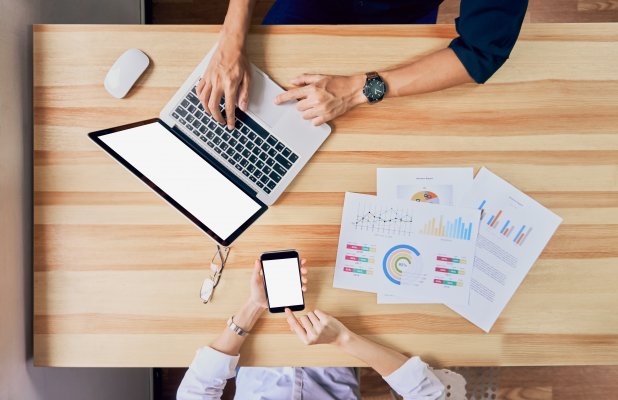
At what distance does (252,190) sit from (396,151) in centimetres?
32

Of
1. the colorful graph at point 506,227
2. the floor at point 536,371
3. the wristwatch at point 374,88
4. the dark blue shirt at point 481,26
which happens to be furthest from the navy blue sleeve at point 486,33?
the floor at point 536,371

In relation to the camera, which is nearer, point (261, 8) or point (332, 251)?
point (332, 251)

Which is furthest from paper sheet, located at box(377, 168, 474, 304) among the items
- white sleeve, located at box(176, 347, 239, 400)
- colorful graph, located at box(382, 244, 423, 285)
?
white sleeve, located at box(176, 347, 239, 400)

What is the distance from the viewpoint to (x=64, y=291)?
0.99 m

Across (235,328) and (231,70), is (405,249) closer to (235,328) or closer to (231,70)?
(235,328)

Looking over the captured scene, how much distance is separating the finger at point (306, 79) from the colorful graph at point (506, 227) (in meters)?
0.44

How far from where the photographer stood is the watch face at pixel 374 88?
0.95 metres

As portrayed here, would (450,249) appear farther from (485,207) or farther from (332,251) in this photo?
(332,251)

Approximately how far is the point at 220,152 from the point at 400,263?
17.6 inches

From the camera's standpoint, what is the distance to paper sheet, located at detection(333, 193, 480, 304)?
987mm

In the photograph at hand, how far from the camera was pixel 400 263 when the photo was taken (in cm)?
99

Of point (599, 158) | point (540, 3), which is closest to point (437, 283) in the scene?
point (599, 158)

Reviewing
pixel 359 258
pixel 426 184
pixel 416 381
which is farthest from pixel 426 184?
pixel 416 381

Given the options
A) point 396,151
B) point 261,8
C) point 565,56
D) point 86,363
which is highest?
point 261,8
